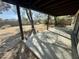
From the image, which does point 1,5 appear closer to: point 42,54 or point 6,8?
point 6,8

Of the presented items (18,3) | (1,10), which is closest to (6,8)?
(1,10)

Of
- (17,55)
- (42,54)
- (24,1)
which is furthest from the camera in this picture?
(24,1)

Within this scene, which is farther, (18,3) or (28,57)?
(18,3)

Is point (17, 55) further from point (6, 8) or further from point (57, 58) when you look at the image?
point (6, 8)

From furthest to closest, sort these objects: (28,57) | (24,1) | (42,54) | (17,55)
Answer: (24,1) → (17,55) → (28,57) → (42,54)

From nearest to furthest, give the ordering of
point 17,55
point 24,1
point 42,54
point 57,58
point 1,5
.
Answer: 1. point 57,58
2. point 42,54
3. point 17,55
4. point 24,1
5. point 1,5

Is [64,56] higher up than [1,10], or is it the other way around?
[1,10]

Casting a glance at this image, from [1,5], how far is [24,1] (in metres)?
9.76

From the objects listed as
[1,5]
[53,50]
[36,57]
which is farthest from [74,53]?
[1,5]

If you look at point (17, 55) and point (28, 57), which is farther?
point (17, 55)

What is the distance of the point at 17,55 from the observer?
15.3 feet

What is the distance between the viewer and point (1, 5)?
1441 centimetres

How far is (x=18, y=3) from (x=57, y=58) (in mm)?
2835

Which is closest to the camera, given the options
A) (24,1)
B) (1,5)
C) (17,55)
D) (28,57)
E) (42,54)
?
(42,54)
